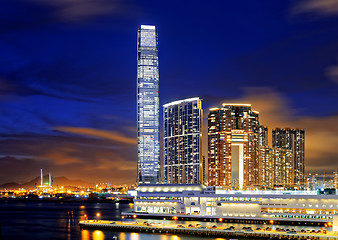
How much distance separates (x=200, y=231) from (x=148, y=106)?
9556 centimetres

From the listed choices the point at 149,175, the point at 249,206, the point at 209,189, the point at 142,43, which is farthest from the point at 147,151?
the point at 249,206

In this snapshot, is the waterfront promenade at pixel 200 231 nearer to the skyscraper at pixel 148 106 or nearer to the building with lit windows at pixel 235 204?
the building with lit windows at pixel 235 204

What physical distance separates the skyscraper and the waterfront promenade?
272 ft

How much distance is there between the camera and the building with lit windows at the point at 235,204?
82.6m

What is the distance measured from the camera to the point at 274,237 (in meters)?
67.5

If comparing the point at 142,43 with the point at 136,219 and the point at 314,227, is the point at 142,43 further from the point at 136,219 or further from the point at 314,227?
the point at 314,227

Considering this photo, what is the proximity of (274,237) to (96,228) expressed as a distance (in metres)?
29.9

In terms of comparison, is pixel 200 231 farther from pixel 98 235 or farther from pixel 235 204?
pixel 235 204

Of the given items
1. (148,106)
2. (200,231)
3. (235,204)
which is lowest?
(200,231)

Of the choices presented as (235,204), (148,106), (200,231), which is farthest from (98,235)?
(148,106)

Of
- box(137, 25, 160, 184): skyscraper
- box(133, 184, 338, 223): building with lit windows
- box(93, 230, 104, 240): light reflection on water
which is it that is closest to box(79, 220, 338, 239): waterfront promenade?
box(93, 230, 104, 240): light reflection on water

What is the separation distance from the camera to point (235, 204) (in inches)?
3529

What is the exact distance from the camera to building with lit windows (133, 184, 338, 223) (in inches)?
3253

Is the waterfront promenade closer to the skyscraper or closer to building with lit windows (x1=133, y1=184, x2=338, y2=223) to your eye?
building with lit windows (x1=133, y1=184, x2=338, y2=223)
